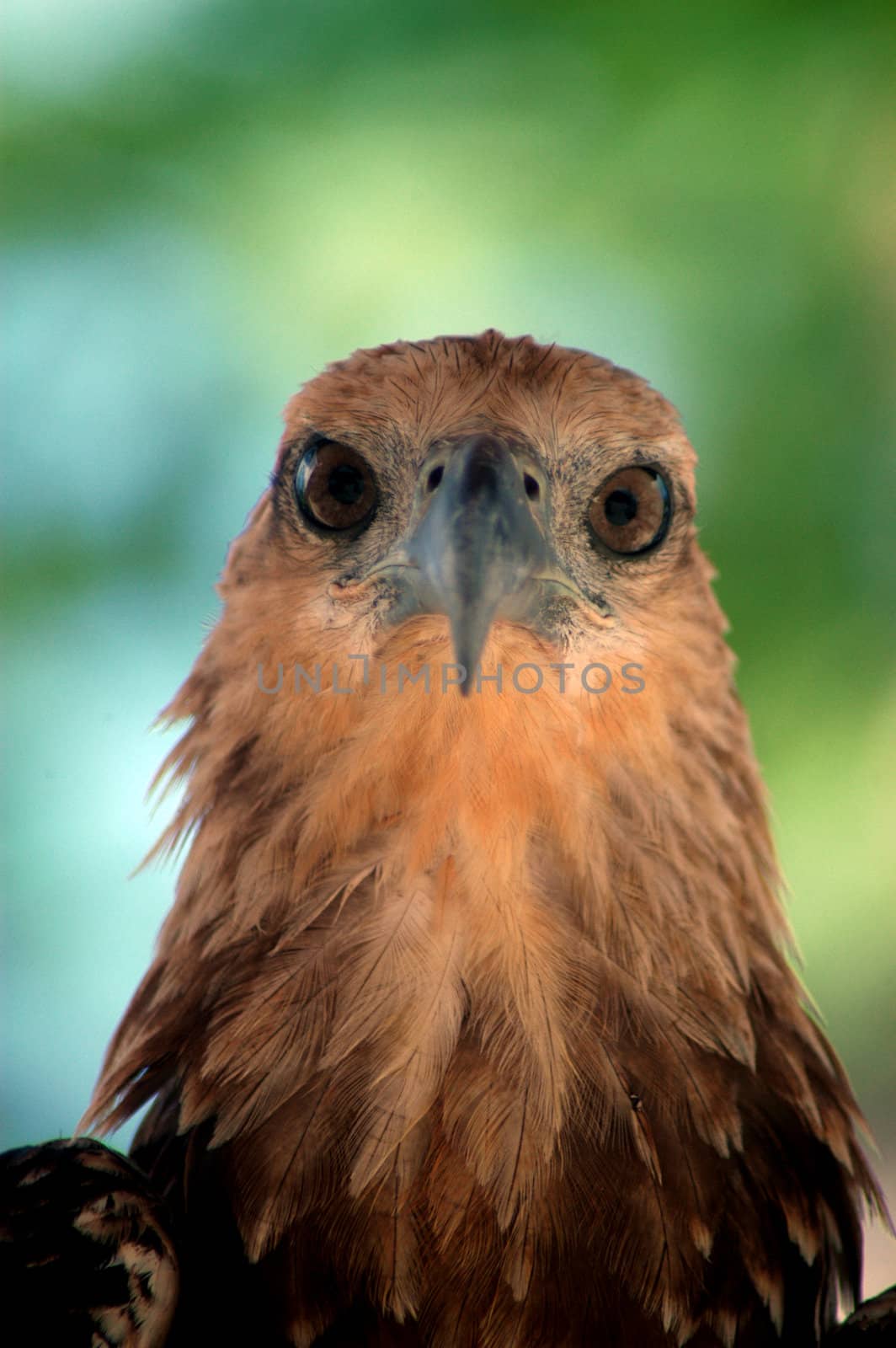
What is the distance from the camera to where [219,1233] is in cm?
108

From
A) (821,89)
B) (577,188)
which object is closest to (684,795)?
(577,188)

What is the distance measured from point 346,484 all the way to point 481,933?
0.46 metres

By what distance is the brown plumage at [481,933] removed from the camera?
1055 mm

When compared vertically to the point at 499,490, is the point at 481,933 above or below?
below

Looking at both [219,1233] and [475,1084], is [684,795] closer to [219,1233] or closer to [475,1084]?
[475,1084]

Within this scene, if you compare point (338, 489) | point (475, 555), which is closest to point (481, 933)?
point (475, 555)

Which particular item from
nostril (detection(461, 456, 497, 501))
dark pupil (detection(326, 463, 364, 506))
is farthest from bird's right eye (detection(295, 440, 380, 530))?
nostril (detection(461, 456, 497, 501))

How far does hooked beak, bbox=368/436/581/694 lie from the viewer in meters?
1.04

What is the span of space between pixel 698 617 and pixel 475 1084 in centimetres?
55

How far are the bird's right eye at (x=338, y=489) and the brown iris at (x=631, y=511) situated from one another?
Answer: 22 cm

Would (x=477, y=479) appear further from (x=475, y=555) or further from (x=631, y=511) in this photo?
(x=631, y=511)

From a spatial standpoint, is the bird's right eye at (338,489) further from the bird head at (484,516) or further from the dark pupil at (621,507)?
the dark pupil at (621,507)

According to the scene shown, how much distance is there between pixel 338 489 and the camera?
→ 125 centimetres

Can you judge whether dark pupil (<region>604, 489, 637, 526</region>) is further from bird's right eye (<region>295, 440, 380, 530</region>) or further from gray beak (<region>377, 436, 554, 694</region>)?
bird's right eye (<region>295, 440, 380, 530</region>)
